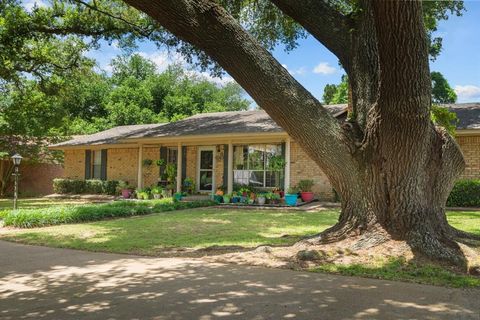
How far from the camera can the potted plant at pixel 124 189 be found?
21016mm

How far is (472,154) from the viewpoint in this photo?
15.7m

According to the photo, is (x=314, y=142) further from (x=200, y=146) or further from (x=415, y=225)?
(x=200, y=146)

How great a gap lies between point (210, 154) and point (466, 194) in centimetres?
1061

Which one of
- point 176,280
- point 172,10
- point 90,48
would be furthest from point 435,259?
point 90,48

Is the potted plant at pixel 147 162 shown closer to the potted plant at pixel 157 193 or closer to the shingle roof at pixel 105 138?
the shingle roof at pixel 105 138

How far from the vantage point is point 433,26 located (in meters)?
13.0

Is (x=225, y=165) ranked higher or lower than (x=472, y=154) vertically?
lower

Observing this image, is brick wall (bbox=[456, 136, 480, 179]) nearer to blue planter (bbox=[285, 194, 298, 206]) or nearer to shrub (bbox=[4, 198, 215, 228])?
blue planter (bbox=[285, 194, 298, 206])

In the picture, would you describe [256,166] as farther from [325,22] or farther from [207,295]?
[207,295]

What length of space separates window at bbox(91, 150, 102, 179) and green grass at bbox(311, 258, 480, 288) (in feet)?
66.5

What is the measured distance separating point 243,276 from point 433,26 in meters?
10.8

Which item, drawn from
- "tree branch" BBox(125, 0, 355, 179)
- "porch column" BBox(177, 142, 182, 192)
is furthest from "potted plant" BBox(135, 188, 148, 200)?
"tree branch" BBox(125, 0, 355, 179)

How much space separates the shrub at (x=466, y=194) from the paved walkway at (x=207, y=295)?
37.7 ft

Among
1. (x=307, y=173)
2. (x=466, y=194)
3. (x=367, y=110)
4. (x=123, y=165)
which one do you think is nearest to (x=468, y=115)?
(x=466, y=194)
